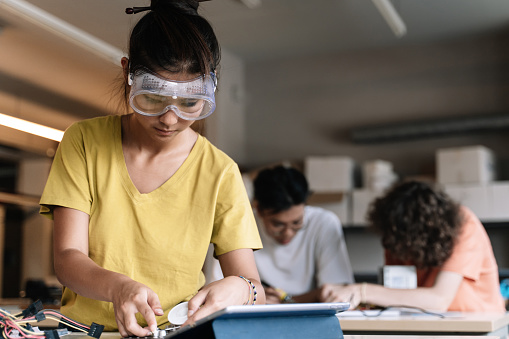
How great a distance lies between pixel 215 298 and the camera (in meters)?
1.10

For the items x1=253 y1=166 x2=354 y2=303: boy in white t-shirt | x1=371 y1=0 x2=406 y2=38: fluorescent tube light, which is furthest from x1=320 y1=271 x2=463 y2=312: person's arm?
x1=371 y1=0 x2=406 y2=38: fluorescent tube light

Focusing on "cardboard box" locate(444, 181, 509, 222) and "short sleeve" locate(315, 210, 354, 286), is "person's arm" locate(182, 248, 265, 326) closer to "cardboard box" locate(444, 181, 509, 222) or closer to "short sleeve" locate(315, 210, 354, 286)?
"short sleeve" locate(315, 210, 354, 286)

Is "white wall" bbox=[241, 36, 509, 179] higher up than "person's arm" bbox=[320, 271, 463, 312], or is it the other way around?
"white wall" bbox=[241, 36, 509, 179]

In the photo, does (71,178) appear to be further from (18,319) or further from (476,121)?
(476,121)

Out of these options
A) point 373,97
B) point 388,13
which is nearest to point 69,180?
point 388,13

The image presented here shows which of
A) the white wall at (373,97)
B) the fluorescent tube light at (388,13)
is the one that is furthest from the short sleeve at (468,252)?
the white wall at (373,97)

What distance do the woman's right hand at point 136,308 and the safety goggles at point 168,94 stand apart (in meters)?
0.37

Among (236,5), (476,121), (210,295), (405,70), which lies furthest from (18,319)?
(405,70)

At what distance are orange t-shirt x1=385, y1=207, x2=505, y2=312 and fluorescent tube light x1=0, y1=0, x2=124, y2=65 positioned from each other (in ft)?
6.91

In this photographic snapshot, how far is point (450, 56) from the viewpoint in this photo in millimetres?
5746

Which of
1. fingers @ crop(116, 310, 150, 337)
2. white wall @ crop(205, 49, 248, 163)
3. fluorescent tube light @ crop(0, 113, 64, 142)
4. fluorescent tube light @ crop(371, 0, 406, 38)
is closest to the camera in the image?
fingers @ crop(116, 310, 150, 337)

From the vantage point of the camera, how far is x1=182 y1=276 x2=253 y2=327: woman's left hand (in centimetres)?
108

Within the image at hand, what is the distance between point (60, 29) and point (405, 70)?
3.46m

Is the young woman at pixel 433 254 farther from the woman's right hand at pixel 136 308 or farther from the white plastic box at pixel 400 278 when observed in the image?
the woman's right hand at pixel 136 308
